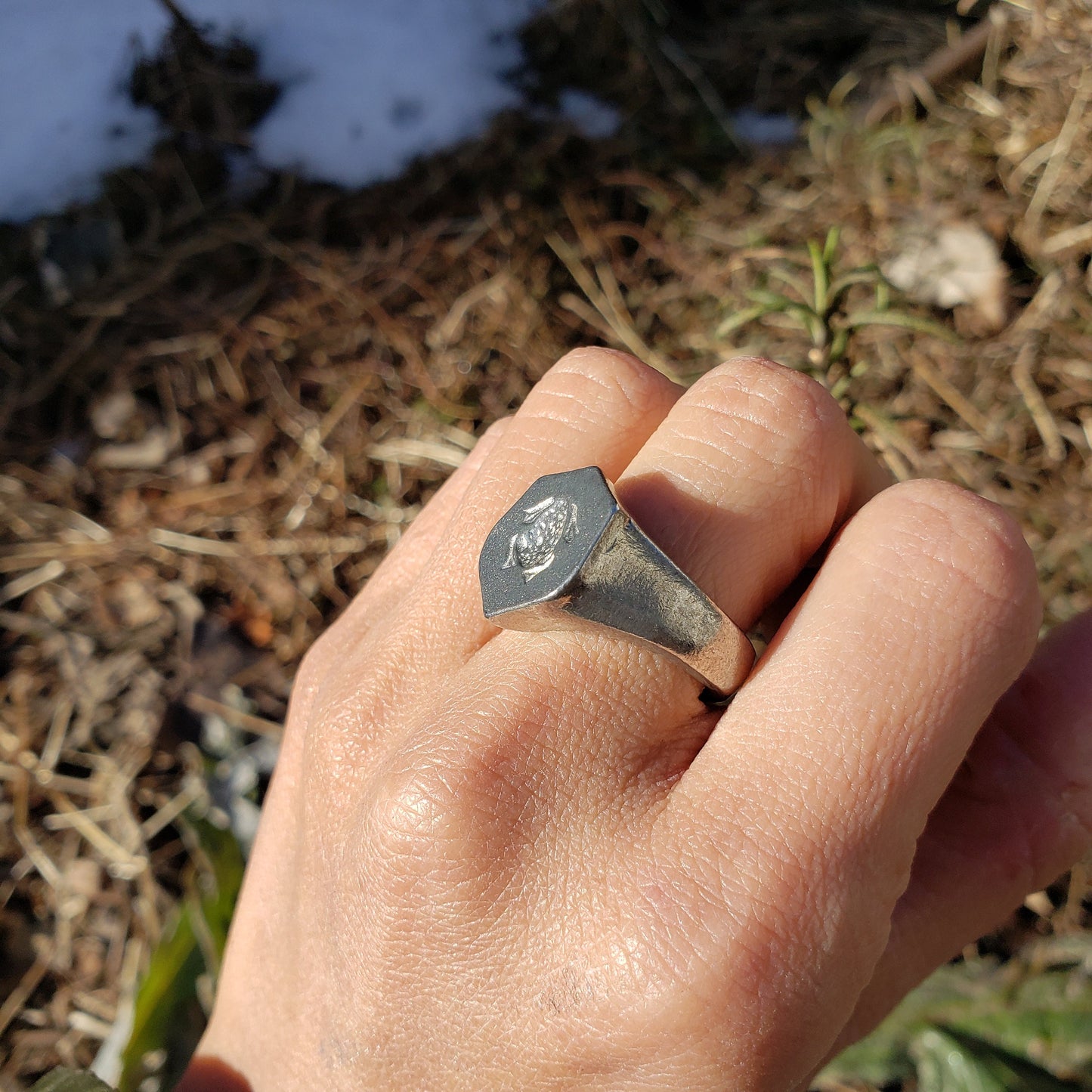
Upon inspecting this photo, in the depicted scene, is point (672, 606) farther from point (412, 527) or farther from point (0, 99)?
point (0, 99)

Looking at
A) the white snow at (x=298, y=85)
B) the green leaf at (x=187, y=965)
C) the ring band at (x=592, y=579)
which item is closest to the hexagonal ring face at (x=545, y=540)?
the ring band at (x=592, y=579)

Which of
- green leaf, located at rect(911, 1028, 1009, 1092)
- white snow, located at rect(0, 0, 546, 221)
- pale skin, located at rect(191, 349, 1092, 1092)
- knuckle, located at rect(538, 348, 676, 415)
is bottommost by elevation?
green leaf, located at rect(911, 1028, 1009, 1092)

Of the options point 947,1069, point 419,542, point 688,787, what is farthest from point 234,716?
point 947,1069

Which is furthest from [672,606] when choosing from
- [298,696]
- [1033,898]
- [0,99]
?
[0,99]

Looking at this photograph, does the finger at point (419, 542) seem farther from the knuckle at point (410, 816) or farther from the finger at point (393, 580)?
the knuckle at point (410, 816)

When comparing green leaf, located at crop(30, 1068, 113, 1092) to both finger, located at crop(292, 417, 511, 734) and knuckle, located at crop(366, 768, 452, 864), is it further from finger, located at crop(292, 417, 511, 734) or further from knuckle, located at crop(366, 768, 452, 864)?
knuckle, located at crop(366, 768, 452, 864)

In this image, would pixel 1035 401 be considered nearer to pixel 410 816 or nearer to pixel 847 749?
pixel 847 749

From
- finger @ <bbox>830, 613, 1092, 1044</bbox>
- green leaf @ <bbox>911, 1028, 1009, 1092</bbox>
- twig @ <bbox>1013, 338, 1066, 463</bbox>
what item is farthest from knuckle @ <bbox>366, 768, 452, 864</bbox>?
twig @ <bbox>1013, 338, 1066, 463</bbox>
